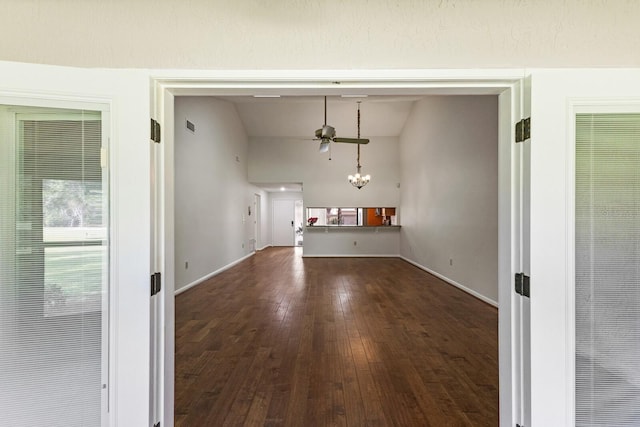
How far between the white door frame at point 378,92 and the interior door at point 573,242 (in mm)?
106

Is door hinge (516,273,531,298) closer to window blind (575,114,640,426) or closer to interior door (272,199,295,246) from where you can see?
window blind (575,114,640,426)

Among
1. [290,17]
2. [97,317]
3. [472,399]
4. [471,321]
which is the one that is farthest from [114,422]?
[471,321]

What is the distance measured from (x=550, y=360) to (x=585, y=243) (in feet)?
1.69

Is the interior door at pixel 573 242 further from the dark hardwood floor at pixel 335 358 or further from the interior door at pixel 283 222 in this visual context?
the interior door at pixel 283 222

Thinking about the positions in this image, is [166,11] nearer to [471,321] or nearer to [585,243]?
[585,243]

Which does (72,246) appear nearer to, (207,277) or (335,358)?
(335,358)

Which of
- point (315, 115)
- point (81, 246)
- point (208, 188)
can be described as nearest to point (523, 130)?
point (81, 246)

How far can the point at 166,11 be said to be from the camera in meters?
1.32

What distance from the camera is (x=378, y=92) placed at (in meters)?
1.36

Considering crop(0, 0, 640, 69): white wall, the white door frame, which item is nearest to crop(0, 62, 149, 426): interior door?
the white door frame

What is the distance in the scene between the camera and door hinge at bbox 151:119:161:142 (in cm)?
126

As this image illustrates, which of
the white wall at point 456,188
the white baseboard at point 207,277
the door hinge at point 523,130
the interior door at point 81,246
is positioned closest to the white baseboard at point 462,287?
the white wall at point 456,188

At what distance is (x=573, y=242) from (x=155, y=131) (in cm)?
186

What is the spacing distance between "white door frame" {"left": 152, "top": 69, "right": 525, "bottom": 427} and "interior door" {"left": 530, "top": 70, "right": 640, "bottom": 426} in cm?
11
